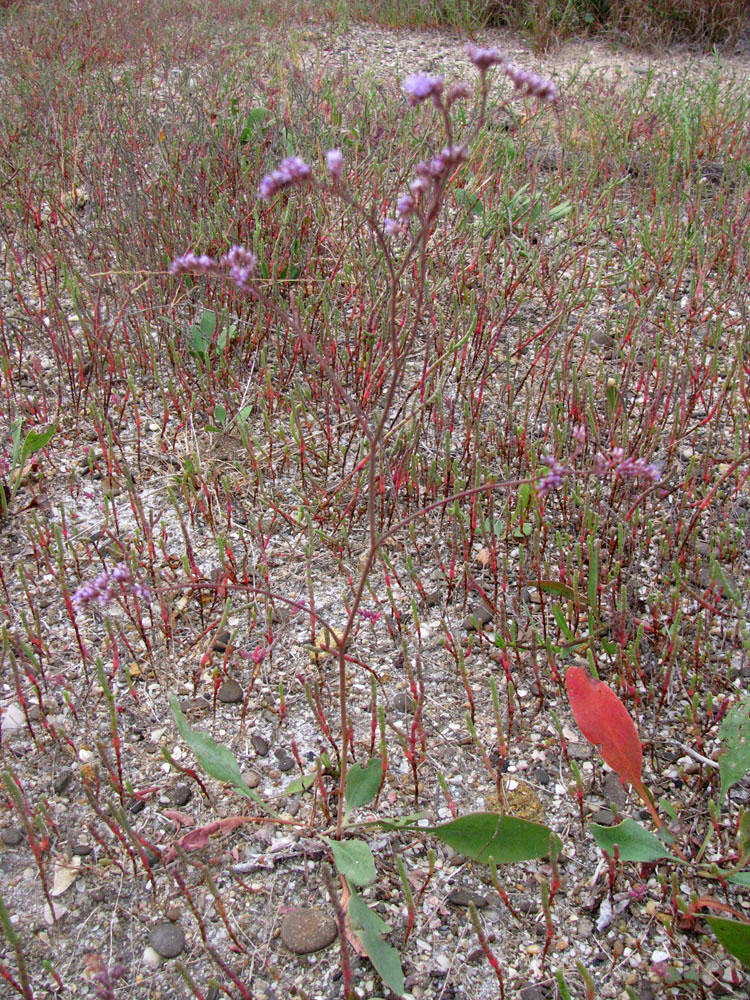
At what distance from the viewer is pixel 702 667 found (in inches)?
75.4

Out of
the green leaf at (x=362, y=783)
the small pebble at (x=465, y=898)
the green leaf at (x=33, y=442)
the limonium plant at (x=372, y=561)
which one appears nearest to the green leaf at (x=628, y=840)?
the limonium plant at (x=372, y=561)

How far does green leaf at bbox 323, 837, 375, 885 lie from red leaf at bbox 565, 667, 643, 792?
1.70ft

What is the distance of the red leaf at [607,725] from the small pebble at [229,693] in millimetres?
796

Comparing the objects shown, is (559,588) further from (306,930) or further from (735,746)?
(306,930)

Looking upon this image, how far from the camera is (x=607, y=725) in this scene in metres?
1.67

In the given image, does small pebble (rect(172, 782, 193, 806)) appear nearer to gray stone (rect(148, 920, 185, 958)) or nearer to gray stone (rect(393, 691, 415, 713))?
gray stone (rect(148, 920, 185, 958))

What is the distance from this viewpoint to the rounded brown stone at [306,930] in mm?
1484

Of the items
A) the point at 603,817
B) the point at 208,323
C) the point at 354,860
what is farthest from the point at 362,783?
the point at 208,323

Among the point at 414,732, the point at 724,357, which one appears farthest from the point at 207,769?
the point at 724,357

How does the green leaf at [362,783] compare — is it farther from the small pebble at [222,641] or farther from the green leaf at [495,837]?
the small pebble at [222,641]

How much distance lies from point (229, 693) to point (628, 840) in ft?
3.16

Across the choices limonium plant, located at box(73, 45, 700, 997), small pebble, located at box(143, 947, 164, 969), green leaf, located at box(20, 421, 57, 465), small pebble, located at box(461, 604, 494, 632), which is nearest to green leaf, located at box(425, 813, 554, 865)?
limonium plant, located at box(73, 45, 700, 997)

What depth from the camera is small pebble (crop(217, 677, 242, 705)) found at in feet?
6.35

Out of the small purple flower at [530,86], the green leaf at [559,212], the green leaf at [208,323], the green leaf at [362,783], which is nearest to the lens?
the small purple flower at [530,86]
